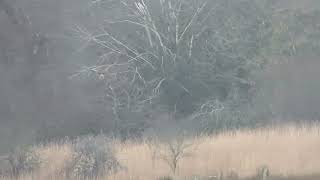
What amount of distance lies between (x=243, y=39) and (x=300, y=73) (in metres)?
2.35

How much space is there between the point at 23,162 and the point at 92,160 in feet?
4.64

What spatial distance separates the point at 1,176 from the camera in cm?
1188

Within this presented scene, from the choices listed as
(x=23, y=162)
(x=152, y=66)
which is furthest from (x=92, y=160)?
(x=152, y=66)

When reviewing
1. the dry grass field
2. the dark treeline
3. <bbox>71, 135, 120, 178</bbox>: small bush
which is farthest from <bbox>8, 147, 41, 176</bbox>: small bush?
the dark treeline

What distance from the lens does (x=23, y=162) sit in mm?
12070

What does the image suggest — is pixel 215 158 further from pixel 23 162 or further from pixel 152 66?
pixel 152 66

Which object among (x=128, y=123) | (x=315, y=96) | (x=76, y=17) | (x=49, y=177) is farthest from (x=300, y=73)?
(x=49, y=177)

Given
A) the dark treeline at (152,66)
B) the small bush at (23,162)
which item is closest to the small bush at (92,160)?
the small bush at (23,162)

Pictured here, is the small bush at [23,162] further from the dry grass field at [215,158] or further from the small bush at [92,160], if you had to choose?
the small bush at [92,160]

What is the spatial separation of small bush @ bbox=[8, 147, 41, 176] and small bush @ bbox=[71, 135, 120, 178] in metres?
0.79

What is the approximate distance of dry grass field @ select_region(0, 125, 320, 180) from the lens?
1159 cm

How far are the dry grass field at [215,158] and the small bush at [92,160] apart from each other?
0.70 feet

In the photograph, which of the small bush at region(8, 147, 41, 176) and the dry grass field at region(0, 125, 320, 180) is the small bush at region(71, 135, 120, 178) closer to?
the dry grass field at region(0, 125, 320, 180)

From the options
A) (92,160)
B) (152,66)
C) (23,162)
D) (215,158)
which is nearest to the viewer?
(92,160)
